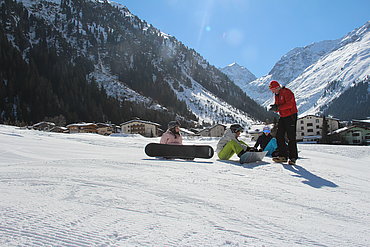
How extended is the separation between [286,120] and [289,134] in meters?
0.33

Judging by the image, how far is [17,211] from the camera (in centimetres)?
143

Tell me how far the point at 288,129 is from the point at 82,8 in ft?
695

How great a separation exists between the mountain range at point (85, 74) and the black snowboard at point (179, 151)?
251ft

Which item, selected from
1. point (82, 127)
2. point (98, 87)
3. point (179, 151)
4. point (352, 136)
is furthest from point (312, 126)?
point (98, 87)

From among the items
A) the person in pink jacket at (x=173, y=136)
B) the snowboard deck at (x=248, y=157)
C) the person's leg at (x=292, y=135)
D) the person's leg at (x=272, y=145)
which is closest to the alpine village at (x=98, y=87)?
the person in pink jacket at (x=173, y=136)

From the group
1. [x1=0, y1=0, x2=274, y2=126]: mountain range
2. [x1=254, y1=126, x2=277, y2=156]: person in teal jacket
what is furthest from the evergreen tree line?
[x1=254, y1=126, x2=277, y2=156]: person in teal jacket

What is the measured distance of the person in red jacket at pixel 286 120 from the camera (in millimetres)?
5004

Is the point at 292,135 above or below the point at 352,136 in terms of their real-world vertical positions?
below

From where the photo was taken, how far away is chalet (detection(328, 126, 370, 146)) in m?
49.0

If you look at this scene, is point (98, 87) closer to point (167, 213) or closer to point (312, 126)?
point (312, 126)

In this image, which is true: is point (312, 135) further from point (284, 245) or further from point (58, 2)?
point (58, 2)

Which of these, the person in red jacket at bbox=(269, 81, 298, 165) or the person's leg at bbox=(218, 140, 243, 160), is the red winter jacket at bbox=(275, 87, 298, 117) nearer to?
the person in red jacket at bbox=(269, 81, 298, 165)

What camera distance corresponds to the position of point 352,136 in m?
50.8

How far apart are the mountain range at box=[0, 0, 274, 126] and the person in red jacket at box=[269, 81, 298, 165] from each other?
78.1 m
